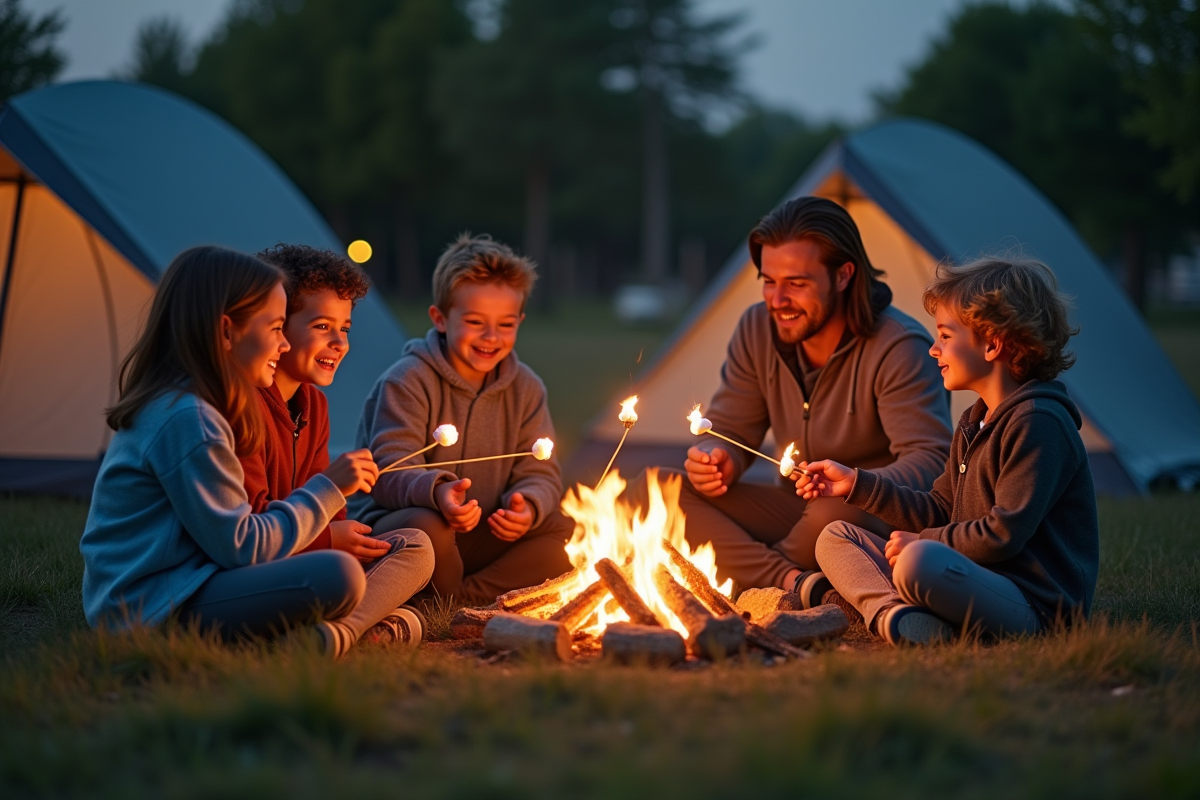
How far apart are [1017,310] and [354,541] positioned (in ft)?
7.36

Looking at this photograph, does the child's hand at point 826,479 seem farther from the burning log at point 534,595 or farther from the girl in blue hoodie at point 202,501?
the girl in blue hoodie at point 202,501

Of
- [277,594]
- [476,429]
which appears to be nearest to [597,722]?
[277,594]

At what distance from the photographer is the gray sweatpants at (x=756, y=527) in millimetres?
4352

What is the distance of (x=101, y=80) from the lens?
21.8 ft

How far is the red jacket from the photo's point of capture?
361 centimetres

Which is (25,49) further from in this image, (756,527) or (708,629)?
(708,629)

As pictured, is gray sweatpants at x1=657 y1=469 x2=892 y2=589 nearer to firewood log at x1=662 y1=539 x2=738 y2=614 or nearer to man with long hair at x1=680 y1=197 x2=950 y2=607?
man with long hair at x1=680 y1=197 x2=950 y2=607

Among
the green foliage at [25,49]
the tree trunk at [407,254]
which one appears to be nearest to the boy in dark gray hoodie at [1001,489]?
the green foliage at [25,49]

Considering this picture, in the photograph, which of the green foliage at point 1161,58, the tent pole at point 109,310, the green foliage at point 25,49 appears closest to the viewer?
the tent pole at point 109,310

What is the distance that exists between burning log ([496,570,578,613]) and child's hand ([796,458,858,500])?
866mm

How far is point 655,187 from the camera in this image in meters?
33.6

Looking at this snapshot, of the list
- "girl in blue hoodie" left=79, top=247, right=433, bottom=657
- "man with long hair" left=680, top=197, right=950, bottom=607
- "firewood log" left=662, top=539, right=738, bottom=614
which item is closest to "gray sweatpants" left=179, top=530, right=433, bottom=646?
"girl in blue hoodie" left=79, top=247, right=433, bottom=657

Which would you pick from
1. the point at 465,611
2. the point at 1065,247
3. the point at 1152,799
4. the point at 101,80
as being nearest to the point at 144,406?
the point at 465,611

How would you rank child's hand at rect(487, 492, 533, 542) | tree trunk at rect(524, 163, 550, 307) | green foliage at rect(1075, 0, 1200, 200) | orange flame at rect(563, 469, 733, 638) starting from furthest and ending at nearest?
tree trunk at rect(524, 163, 550, 307) → green foliage at rect(1075, 0, 1200, 200) → child's hand at rect(487, 492, 533, 542) → orange flame at rect(563, 469, 733, 638)
